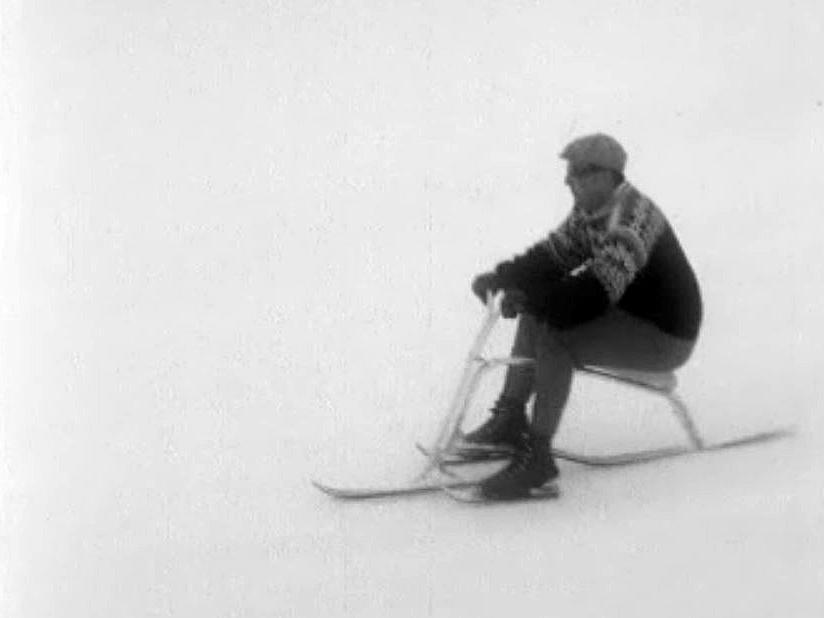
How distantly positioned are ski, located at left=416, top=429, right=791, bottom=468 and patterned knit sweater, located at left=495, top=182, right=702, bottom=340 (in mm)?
166

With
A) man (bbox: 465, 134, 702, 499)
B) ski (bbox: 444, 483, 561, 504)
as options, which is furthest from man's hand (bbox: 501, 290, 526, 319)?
ski (bbox: 444, 483, 561, 504)

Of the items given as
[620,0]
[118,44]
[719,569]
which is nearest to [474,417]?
[719,569]

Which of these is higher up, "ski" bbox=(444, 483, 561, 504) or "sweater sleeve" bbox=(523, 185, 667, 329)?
"sweater sleeve" bbox=(523, 185, 667, 329)

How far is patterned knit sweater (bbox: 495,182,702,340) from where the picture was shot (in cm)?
188

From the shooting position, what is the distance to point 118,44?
6.46 feet

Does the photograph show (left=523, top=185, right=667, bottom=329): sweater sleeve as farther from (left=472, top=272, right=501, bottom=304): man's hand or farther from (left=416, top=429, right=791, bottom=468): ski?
(left=416, top=429, right=791, bottom=468): ski

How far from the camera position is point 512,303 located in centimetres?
190

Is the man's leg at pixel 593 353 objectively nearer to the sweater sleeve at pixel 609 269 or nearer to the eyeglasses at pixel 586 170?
the sweater sleeve at pixel 609 269

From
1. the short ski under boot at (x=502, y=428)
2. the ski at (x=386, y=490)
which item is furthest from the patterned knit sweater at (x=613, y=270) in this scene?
the ski at (x=386, y=490)

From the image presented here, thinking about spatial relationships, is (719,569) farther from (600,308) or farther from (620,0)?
(620,0)

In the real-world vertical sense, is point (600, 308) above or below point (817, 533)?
above

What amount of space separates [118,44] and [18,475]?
2.16ft

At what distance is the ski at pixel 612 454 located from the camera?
6.16 ft

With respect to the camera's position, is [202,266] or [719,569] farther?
[202,266]
